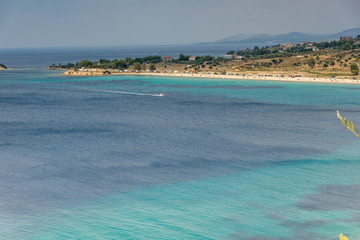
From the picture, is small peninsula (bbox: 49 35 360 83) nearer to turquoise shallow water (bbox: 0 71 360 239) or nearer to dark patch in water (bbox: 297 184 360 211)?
turquoise shallow water (bbox: 0 71 360 239)

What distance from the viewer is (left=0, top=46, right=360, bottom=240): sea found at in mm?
25344

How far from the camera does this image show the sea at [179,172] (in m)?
25.3

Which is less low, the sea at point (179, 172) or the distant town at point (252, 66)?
the distant town at point (252, 66)

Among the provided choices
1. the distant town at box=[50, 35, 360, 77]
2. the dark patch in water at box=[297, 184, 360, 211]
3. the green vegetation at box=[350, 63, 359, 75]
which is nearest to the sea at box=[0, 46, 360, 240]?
the dark patch in water at box=[297, 184, 360, 211]

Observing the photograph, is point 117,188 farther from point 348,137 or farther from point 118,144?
point 348,137

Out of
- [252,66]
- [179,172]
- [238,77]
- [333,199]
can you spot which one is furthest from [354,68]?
[333,199]

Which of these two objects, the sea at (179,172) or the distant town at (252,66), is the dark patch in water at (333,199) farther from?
the distant town at (252,66)

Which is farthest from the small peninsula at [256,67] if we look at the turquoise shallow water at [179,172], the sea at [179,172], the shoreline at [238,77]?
the turquoise shallow water at [179,172]

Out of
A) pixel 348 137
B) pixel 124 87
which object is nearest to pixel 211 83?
pixel 124 87

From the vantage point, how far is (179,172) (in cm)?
3500

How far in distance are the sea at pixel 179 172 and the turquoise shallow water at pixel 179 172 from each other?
10 cm

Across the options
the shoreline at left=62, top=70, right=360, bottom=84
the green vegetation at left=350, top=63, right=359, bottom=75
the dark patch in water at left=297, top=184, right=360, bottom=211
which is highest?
the green vegetation at left=350, top=63, right=359, bottom=75

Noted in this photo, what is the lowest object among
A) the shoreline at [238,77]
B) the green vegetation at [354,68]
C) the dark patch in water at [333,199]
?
the dark patch in water at [333,199]

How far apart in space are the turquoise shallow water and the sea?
0.10 meters
